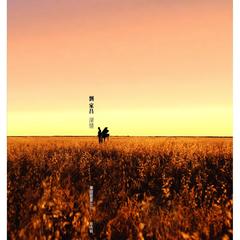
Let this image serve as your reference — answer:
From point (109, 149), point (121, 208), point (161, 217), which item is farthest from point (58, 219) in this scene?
point (109, 149)

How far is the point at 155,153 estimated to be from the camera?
840 cm

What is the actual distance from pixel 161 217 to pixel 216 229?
0.53m
